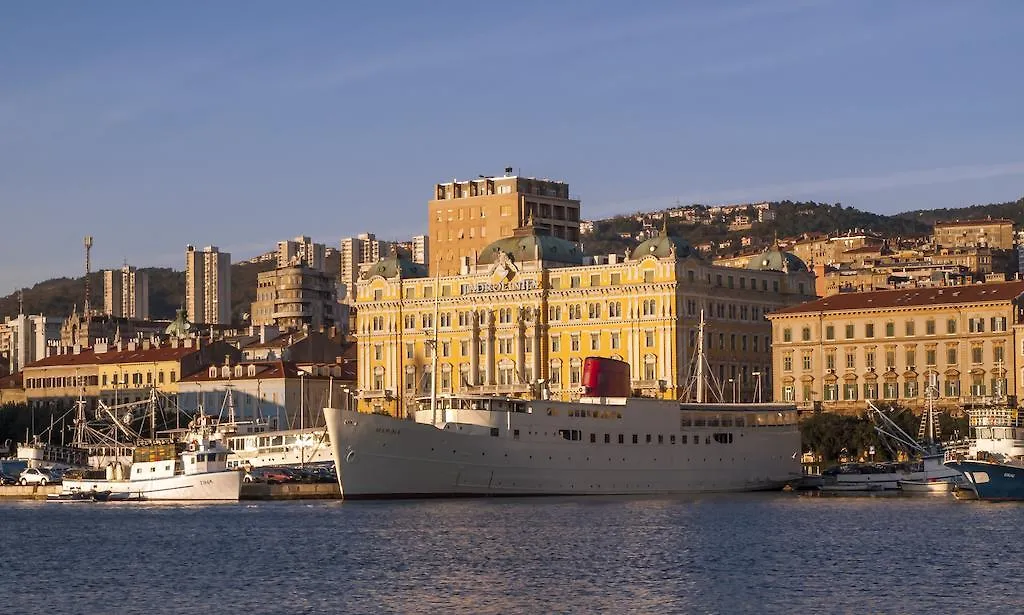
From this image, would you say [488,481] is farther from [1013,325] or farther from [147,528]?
[1013,325]

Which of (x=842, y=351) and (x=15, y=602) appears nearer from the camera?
(x=15, y=602)

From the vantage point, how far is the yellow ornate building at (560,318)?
563 ft

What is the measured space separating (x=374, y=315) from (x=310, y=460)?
33782mm

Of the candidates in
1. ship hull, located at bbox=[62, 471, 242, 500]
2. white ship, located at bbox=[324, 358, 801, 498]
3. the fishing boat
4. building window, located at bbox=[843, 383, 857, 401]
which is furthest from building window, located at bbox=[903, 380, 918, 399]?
ship hull, located at bbox=[62, 471, 242, 500]

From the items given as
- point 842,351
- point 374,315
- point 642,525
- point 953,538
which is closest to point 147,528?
point 642,525

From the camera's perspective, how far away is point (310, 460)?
160m

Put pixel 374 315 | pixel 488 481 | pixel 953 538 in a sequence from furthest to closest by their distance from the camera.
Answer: pixel 374 315
pixel 488 481
pixel 953 538

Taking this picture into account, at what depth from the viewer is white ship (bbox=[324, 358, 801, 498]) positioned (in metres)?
126

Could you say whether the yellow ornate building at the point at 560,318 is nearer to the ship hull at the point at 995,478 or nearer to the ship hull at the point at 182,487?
the ship hull at the point at 182,487

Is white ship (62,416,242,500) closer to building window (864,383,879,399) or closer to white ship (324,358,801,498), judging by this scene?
white ship (324,358,801,498)

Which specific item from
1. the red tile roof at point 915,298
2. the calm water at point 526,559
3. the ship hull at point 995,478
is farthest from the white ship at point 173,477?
the red tile roof at point 915,298

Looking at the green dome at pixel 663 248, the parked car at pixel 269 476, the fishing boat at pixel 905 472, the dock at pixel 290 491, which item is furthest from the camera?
the green dome at pixel 663 248

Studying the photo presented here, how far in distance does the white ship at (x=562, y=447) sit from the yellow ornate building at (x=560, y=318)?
25.8m

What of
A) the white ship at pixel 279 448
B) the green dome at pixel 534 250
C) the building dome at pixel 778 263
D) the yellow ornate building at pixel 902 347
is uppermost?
the green dome at pixel 534 250
